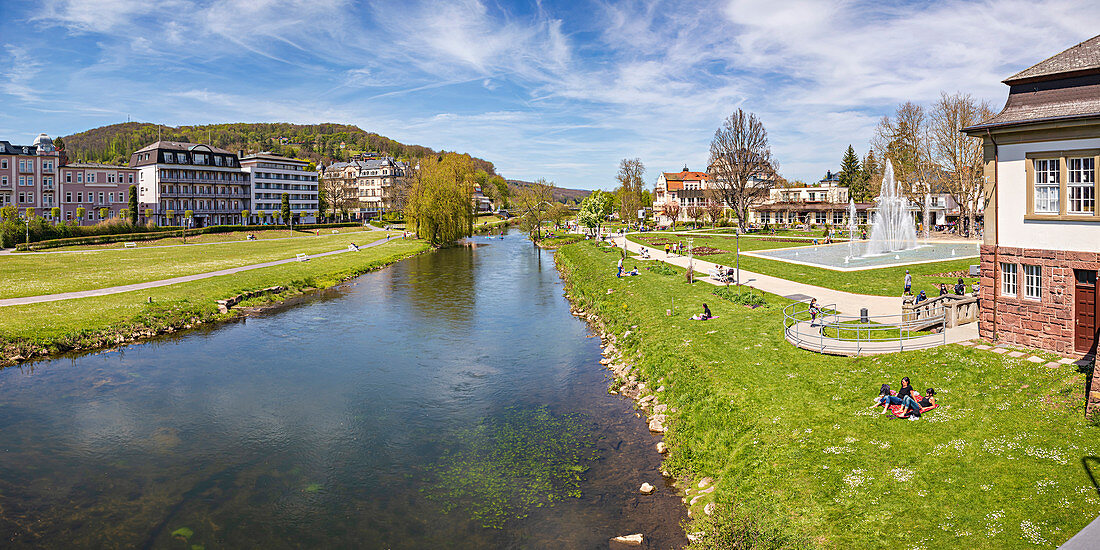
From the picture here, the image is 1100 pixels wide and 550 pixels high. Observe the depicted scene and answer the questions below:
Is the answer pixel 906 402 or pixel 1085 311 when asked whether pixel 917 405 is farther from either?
pixel 1085 311

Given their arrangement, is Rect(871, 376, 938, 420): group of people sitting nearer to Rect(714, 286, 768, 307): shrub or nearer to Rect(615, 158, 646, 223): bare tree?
Rect(714, 286, 768, 307): shrub

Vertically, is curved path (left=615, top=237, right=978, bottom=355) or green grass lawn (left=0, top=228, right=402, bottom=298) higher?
green grass lawn (left=0, top=228, right=402, bottom=298)

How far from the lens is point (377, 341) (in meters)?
31.4

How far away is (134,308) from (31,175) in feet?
275

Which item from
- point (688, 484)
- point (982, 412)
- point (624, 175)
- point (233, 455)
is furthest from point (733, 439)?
point (624, 175)

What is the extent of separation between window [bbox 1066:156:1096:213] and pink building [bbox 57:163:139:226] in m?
119

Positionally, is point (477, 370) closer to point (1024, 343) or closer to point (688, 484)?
point (688, 484)

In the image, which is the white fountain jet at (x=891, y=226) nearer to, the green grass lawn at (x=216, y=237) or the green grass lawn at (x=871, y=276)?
the green grass lawn at (x=871, y=276)

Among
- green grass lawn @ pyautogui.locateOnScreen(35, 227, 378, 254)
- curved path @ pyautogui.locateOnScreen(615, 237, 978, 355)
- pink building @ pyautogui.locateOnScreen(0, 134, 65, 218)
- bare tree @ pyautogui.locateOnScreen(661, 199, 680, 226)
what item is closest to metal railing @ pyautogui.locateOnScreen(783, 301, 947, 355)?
curved path @ pyautogui.locateOnScreen(615, 237, 978, 355)

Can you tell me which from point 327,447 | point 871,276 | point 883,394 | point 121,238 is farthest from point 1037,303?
Answer: point 121,238

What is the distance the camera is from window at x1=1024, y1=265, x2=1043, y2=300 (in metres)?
18.9

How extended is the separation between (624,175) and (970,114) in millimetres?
90229

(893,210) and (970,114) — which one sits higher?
(970,114)

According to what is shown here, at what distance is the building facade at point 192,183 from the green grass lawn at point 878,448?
10525cm
